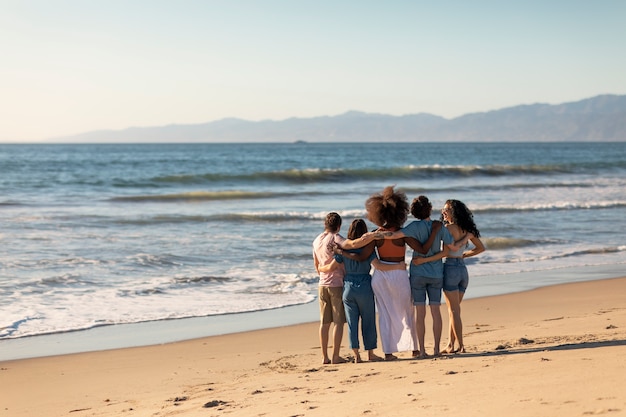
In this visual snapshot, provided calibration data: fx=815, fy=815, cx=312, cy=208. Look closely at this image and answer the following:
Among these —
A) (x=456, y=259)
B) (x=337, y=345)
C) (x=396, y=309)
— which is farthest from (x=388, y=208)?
(x=337, y=345)

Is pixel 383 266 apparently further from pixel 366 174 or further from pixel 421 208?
pixel 366 174

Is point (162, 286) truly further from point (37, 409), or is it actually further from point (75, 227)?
point (75, 227)

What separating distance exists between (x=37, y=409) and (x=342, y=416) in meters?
2.86

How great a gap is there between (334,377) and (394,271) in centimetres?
127

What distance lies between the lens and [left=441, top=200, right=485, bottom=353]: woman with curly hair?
7.71m

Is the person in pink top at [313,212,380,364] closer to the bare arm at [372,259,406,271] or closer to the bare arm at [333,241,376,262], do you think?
the bare arm at [333,241,376,262]

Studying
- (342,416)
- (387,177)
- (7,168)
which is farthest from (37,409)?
(7,168)

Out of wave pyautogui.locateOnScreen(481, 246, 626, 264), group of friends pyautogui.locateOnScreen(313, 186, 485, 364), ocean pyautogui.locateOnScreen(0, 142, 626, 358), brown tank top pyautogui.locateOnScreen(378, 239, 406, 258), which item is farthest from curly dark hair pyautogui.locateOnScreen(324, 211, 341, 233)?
wave pyautogui.locateOnScreen(481, 246, 626, 264)

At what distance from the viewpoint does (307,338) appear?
9258 millimetres

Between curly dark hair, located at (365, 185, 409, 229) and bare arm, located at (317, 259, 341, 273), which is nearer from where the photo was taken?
curly dark hair, located at (365, 185, 409, 229)

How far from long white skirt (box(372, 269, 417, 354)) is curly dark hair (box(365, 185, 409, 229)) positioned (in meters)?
0.49

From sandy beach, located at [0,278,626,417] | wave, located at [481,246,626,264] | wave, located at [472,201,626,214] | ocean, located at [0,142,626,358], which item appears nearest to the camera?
sandy beach, located at [0,278,626,417]

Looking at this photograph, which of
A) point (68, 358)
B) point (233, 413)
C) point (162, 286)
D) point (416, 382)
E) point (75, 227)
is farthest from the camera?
point (75, 227)

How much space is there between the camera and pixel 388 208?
7.52 m
